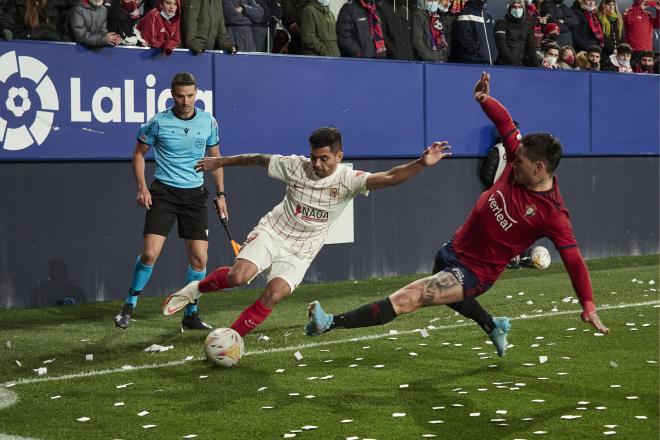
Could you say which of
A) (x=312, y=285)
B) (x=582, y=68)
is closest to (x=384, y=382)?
(x=312, y=285)

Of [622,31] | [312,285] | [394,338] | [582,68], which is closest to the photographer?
[394,338]

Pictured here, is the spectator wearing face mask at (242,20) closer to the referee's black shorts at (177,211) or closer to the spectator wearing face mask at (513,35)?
the referee's black shorts at (177,211)

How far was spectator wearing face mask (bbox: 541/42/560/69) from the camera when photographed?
18.7 metres

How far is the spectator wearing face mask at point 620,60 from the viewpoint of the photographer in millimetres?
19906

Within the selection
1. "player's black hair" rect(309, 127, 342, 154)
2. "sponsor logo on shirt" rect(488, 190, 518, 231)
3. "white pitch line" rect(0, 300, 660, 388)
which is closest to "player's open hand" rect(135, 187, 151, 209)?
"white pitch line" rect(0, 300, 660, 388)

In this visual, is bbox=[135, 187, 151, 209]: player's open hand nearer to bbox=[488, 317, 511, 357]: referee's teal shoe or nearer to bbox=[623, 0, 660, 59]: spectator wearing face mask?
bbox=[488, 317, 511, 357]: referee's teal shoe

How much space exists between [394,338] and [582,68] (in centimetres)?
1040

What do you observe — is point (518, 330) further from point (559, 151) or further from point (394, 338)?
→ point (559, 151)

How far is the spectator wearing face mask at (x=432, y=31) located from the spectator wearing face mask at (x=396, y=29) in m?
0.15

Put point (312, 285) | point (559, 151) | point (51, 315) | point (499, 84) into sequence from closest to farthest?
point (559, 151) < point (51, 315) < point (312, 285) < point (499, 84)

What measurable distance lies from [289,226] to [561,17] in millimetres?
12333

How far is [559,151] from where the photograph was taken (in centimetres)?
769

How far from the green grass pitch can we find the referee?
0.63m

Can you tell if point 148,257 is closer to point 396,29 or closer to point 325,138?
point 325,138
